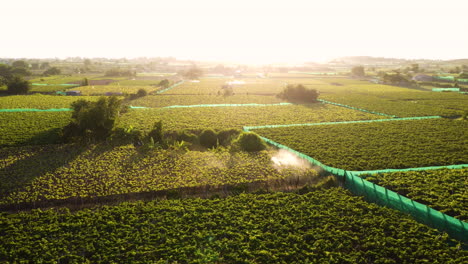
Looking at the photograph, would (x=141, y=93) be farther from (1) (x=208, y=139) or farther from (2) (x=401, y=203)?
(2) (x=401, y=203)

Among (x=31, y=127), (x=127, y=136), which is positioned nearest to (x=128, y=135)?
(x=127, y=136)

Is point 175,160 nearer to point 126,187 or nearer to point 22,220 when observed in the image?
point 126,187

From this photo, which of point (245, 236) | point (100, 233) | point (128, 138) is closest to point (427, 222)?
point (245, 236)

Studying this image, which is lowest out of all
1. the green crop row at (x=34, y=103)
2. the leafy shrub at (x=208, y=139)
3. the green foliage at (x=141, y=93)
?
the leafy shrub at (x=208, y=139)

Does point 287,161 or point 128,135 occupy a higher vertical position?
point 128,135

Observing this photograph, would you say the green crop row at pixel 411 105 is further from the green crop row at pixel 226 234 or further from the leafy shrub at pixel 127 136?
the leafy shrub at pixel 127 136

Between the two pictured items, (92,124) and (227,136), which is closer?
(92,124)

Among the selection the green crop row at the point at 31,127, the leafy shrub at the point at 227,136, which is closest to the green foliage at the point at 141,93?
the green crop row at the point at 31,127
